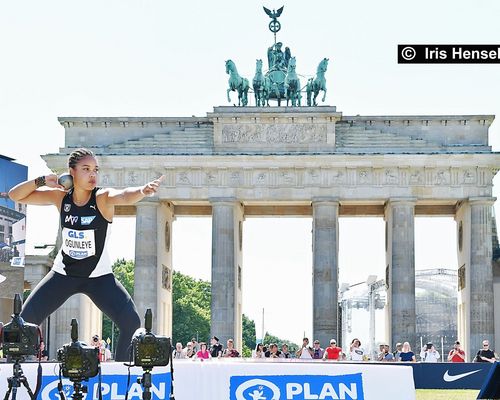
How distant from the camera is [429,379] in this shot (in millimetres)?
34031

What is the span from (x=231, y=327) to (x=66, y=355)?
A: 193 ft

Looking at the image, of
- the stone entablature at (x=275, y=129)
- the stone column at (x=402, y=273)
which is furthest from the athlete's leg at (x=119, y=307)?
the stone entablature at (x=275, y=129)

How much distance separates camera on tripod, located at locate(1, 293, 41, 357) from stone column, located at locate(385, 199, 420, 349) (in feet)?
193

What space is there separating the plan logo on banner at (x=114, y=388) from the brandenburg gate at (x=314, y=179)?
55.9 meters

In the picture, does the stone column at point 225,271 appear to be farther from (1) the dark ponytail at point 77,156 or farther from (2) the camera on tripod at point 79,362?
(2) the camera on tripod at point 79,362

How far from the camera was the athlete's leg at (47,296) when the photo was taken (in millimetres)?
12398

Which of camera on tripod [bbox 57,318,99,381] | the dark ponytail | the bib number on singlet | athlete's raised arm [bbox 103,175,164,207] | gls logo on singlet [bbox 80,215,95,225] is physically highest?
the dark ponytail

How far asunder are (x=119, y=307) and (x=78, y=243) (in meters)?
0.90

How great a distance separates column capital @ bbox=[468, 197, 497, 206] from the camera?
6925 centimetres

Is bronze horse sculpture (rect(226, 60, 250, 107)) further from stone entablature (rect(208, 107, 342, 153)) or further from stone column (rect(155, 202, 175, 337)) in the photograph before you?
stone column (rect(155, 202, 175, 337))

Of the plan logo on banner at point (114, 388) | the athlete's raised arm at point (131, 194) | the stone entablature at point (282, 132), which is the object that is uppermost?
the stone entablature at point (282, 132)

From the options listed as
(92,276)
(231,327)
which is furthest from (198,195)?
(92,276)

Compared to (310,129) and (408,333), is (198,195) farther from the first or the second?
(408,333)

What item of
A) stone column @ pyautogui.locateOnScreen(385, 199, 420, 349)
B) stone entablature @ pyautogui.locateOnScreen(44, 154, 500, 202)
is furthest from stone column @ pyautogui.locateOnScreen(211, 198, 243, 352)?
stone column @ pyautogui.locateOnScreen(385, 199, 420, 349)
